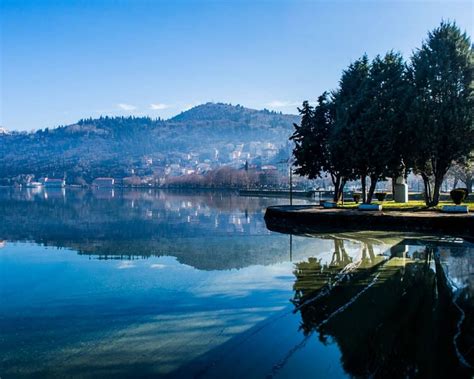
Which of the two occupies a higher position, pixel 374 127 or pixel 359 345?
pixel 374 127

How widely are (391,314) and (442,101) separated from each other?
25185mm

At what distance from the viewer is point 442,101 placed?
31.3 metres

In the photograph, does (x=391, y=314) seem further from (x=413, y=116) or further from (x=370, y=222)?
(x=413, y=116)

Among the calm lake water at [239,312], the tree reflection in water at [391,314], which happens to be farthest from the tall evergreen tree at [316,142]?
the tree reflection in water at [391,314]

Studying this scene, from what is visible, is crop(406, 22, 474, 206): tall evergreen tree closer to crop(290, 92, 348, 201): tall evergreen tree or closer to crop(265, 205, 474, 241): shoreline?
A: crop(265, 205, 474, 241): shoreline

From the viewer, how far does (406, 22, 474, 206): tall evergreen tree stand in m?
30.4

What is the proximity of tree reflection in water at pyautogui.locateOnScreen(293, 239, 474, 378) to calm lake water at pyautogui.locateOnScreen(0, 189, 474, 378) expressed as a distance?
0.11 feet

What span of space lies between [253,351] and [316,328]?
1.89 meters

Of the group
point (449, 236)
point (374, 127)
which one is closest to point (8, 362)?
point (449, 236)

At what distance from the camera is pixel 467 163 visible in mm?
32125

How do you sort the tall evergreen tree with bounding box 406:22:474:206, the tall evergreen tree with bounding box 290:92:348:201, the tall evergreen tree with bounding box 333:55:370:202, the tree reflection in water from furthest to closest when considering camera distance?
1. the tall evergreen tree with bounding box 290:92:348:201
2. the tall evergreen tree with bounding box 333:55:370:202
3. the tall evergreen tree with bounding box 406:22:474:206
4. the tree reflection in water

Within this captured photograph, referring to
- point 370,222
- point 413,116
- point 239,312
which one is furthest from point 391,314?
point 413,116

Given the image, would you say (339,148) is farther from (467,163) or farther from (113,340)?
(113,340)

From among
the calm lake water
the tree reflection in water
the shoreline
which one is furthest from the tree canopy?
the tree reflection in water
